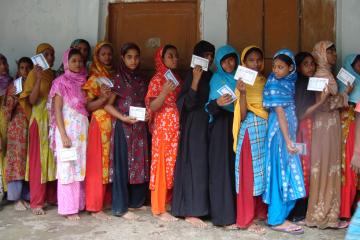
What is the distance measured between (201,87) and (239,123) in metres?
0.55

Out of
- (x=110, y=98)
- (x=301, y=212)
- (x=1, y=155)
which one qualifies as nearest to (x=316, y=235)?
(x=301, y=212)

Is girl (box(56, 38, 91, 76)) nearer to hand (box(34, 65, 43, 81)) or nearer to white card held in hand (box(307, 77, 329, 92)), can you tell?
hand (box(34, 65, 43, 81))

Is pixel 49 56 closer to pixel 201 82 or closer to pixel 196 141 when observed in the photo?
pixel 201 82

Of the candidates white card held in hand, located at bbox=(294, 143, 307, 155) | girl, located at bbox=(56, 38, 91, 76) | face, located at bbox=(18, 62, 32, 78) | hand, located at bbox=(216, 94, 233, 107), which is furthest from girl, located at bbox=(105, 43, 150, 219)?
white card held in hand, located at bbox=(294, 143, 307, 155)

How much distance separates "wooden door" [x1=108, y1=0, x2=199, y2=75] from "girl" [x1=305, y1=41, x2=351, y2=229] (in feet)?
5.81

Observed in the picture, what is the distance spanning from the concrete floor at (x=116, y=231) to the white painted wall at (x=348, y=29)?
1936 mm

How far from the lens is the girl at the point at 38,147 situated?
4699 millimetres

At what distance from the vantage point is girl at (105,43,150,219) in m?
4.53

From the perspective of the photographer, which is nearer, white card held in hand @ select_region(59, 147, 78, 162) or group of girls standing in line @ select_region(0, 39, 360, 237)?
group of girls standing in line @ select_region(0, 39, 360, 237)

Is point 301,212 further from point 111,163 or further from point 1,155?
point 1,155

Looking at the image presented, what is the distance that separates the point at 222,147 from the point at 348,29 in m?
1.96

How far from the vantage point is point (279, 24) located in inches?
199

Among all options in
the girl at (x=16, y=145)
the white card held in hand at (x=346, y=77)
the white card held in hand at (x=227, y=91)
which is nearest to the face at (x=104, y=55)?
the girl at (x=16, y=145)

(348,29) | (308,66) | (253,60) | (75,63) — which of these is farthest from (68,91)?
(348,29)
